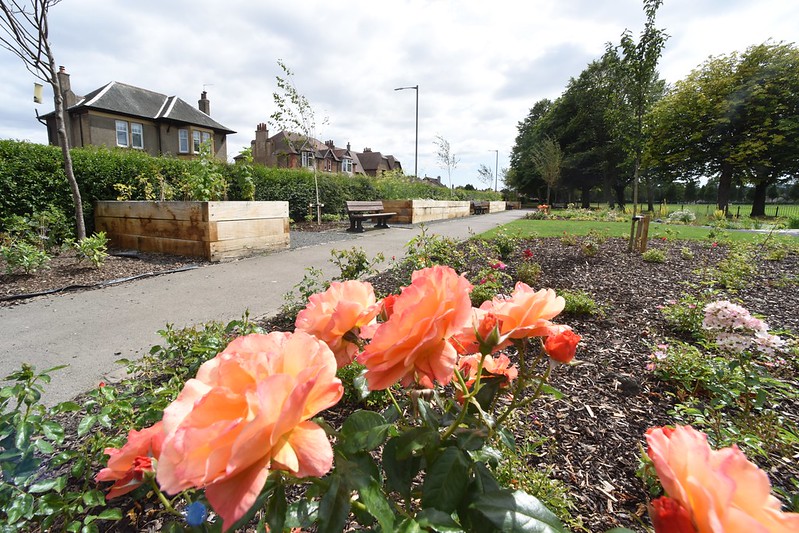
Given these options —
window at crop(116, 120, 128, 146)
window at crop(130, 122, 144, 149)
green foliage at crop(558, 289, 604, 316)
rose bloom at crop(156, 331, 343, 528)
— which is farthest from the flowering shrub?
window at crop(130, 122, 144, 149)

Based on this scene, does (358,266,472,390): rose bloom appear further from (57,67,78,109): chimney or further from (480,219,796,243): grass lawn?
(57,67,78,109): chimney

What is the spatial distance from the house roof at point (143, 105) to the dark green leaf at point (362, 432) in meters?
32.7

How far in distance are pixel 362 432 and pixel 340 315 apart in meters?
0.19

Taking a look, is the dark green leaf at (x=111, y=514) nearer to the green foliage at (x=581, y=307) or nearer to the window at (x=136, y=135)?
the green foliage at (x=581, y=307)

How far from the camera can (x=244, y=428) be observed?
0.38 m

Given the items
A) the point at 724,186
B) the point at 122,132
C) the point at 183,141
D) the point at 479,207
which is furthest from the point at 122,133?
the point at 724,186

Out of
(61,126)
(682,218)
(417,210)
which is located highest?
(61,126)

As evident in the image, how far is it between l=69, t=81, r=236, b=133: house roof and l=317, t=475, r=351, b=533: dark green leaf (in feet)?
108

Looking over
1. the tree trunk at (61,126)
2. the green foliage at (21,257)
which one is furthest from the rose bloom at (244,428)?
the tree trunk at (61,126)

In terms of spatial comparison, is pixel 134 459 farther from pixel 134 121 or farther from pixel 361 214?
pixel 134 121

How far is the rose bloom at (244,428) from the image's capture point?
1.25 feet

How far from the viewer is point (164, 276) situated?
520 cm

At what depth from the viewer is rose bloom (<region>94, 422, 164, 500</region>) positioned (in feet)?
1.81

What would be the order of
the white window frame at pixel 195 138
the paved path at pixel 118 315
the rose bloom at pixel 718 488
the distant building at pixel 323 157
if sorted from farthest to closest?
1. the distant building at pixel 323 157
2. the white window frame at pixel 195 138
3. the paved path at pixel 118 315
4. the rose bloom at pixel 718 488
